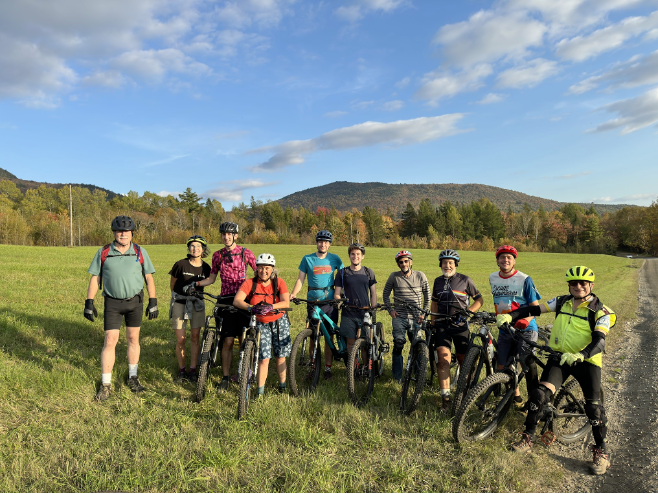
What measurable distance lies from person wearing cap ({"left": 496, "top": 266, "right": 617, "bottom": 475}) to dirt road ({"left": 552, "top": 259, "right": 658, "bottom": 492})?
0.17m

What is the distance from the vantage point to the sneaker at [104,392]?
17.5 ft

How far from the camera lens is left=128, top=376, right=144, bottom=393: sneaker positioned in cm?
566

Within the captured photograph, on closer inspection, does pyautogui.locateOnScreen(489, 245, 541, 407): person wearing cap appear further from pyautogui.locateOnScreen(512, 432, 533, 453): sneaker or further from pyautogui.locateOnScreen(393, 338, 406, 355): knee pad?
pyautogui.locateOnScreen(393, 338, 406, 355): knee pad

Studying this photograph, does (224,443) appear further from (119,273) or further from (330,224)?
(330,224)

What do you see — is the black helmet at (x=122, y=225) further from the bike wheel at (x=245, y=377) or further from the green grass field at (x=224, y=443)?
the bike wheel at (x=245, y=377)

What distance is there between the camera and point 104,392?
5.42 metres

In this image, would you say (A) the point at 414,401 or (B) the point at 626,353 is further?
(B) the point at 626,353

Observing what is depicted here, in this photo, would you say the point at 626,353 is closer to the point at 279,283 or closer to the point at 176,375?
the point at 279,283

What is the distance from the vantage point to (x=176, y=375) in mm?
6477

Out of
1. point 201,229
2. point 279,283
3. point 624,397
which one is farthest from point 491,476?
point 201,229

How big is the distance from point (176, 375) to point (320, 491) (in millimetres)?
3962

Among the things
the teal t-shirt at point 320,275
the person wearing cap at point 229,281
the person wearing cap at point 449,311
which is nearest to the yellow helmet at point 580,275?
the person wearing cap at point 449,311

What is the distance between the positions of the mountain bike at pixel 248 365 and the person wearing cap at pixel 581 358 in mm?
3159

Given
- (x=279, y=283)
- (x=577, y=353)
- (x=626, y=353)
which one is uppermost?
(x=279, y=283)
